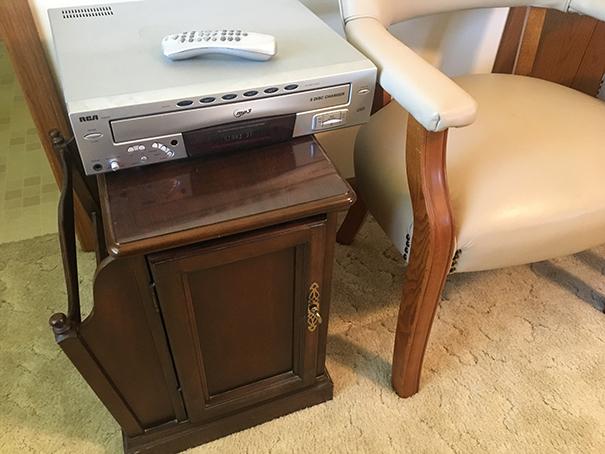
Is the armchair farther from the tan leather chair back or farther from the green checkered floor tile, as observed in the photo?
the green checkered floor tile

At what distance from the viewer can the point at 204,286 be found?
729 millimetres

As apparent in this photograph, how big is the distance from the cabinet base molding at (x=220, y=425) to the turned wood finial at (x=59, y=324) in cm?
32

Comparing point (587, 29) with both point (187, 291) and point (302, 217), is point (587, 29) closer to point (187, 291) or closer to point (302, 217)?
point (302, 217)

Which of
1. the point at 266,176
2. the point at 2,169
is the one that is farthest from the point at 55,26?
the point at 2,169

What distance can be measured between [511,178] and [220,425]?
2.13 feet

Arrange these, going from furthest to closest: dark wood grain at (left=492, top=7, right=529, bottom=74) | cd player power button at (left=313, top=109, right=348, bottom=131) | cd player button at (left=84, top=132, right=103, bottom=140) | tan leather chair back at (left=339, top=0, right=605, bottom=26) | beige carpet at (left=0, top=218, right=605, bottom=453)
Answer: dark wood grain at (left=492, top=7, right=529, bottom=74) < beige carpet at (left=0, top=218, right=605, bottom=453) < tan leather chair back at (left=339, top=0, right=605, bottom=26) < cd player power button at (left=313, top=109, right=348, bottom=131) < cd player button at (left=84, top=132, right=103, bottom=140)

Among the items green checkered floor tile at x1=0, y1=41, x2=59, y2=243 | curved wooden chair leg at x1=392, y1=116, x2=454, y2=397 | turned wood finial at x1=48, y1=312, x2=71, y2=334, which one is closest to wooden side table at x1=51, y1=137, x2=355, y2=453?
turned wood finial at x1=48, y1=312, x2=71, y2=334

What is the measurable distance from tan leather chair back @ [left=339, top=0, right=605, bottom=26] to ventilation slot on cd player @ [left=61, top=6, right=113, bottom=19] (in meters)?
0.36

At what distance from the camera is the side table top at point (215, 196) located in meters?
0.62

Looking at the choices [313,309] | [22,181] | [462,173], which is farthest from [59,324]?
[22,181]

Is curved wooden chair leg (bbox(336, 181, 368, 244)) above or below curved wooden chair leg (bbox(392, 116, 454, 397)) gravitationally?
below

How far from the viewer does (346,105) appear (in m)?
0.72

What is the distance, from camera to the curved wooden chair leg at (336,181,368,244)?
1.23 m

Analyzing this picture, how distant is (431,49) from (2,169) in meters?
1.21
